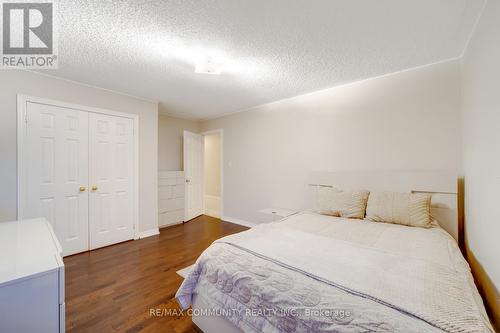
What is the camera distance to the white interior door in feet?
15.4

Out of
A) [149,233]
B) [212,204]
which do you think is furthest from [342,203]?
[212,204]

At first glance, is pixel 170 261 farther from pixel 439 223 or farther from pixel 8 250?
pixel 439 223

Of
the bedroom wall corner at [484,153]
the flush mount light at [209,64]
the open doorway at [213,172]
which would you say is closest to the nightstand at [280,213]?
the bedroom wall corner at [484,153]

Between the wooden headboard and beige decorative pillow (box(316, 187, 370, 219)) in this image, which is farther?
beige decorative pillow (box(316, 187, 370, 219))

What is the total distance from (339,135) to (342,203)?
104 centimetres

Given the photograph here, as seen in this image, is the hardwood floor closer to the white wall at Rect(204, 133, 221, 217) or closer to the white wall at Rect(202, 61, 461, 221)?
the white wall at Rect(202, 61, 461, 221)

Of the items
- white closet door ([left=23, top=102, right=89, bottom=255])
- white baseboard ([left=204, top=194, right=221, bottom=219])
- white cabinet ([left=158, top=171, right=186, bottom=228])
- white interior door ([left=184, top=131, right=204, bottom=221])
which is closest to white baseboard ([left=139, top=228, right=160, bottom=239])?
white cabinet ([left=158, top=171, right=186, bottom=228])

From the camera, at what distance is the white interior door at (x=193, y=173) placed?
470 centimetres

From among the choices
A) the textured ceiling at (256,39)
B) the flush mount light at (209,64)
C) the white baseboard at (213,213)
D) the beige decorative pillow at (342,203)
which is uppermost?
the textured ceiling at (256,39)

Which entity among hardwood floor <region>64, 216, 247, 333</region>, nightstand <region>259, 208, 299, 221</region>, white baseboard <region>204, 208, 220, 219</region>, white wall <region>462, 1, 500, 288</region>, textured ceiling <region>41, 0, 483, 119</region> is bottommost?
white baseboard <region>204, 208, 220, 219</region>

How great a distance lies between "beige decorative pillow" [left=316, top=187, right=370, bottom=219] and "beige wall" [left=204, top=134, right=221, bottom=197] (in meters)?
3.89

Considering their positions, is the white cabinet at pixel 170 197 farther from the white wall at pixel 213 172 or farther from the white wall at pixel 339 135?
the white wall at pixel 213 172

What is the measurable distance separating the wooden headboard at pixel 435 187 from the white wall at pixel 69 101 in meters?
3.40

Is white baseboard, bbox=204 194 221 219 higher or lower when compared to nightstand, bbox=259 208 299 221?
lower
